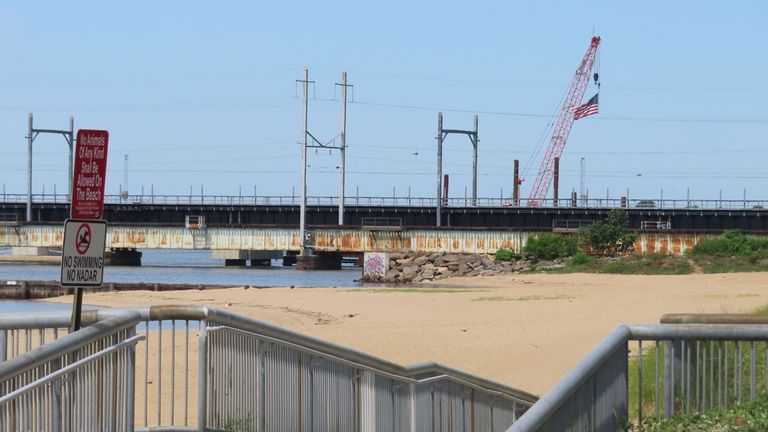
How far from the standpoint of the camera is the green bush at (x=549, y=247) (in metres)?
86.4

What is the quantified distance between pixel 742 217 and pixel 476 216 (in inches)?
851

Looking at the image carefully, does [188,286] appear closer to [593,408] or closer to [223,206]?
[223,206]

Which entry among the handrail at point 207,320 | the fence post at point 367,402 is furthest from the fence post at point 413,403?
the fence post at point 367,402

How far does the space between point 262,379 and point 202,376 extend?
94 cm

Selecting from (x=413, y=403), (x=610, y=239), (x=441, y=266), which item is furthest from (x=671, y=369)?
(x=610, y=239)

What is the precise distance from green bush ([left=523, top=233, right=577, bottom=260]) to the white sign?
77220 mm

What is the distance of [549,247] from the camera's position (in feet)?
284

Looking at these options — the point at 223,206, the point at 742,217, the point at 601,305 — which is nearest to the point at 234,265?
the point at 223,206

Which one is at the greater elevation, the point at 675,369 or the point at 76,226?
the point at 76,226

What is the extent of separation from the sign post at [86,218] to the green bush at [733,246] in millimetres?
71513

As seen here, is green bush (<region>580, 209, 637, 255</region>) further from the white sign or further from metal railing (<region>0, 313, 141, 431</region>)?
the white sign

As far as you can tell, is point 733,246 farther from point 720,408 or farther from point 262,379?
point 720,408

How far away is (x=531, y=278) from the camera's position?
70.7 meters

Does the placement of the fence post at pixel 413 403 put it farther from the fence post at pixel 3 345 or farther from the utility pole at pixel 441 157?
the utility pole at pixel 441 157
